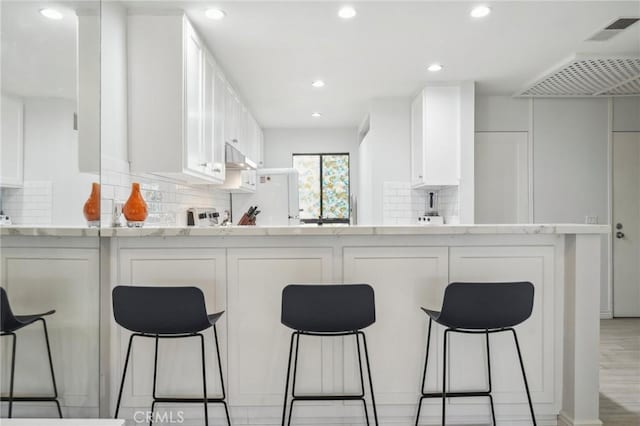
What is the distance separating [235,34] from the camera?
9.93ft

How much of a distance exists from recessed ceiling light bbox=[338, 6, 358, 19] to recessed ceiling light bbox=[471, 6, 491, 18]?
2.47 ft

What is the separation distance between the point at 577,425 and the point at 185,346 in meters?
2.05

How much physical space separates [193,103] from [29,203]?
1.48 m

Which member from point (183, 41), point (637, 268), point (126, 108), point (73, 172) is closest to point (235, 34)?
point (183, 41)

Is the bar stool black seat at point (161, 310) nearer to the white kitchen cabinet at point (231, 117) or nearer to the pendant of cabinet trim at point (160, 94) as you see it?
the pendant of cabinet trim at point (160, 94)

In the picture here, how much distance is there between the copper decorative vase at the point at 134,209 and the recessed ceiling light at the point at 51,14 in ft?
2.99

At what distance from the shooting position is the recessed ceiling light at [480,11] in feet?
8.75

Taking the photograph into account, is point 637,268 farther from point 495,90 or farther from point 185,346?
point 185,346

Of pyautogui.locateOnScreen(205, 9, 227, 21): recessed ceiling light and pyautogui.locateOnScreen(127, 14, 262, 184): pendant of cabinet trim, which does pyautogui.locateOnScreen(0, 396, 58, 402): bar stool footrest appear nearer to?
pyautogui.locateOnScreen(127, 14, 262, 184): pendant of cabinet trim

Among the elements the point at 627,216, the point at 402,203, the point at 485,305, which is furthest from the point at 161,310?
the point at 627,216

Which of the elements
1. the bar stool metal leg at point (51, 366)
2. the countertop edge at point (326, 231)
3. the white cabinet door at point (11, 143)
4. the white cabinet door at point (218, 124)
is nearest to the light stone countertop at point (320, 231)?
the countertop edge at point (326, 231)

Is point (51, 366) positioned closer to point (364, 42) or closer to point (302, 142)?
point (364, 42)

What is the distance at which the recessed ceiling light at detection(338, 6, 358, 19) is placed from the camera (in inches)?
105

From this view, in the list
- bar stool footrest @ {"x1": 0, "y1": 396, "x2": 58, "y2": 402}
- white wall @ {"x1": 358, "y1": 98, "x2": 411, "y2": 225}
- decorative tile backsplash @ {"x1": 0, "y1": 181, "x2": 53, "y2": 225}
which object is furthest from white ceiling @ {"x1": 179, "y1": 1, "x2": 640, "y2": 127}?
bar stool footrest @ {"x1": 0, "y1": 396, "x2": 58, "y2": 402}
